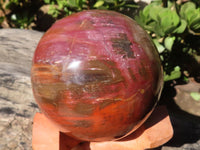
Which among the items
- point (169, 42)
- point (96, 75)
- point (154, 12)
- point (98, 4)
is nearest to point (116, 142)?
point (96, 75)

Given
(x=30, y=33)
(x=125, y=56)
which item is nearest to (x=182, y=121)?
(x=125, y=56)

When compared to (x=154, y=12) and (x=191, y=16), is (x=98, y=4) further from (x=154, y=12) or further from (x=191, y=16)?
(x=191, y=16)

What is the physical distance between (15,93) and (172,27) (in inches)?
59.0

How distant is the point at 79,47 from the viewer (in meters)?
1.21

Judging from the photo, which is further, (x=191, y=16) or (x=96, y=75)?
(x=191, y=16)

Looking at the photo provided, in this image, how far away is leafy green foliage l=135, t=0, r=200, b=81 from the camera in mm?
2166

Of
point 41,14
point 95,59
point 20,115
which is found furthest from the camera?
point 41,14

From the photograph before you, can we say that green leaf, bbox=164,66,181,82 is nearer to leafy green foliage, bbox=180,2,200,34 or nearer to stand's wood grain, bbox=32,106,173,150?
leafy green foliage, bbox=180,2,200,34

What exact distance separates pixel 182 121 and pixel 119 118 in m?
1.09

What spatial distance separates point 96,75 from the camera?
1.18 m

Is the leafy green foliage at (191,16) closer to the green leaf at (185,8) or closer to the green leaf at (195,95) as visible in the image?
the green leaf at (185,8)

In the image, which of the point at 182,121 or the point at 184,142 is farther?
the point at 182,121

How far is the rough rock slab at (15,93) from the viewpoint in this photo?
164 centimetres

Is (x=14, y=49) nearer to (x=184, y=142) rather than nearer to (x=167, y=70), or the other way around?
(x=167, y=70)
